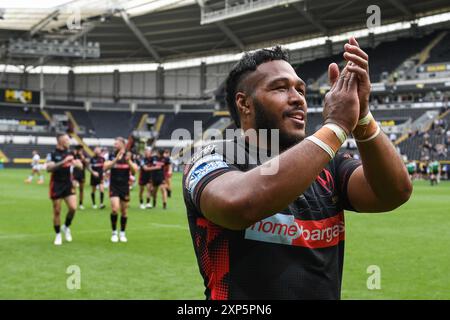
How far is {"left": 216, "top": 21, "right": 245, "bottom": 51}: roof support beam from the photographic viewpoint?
55.5 metres

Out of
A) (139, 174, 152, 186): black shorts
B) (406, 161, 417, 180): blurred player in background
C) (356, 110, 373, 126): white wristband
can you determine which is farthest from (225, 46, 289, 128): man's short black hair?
(406, 161, 417, 180): blurred player in background

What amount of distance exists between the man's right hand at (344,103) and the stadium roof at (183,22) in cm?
4319

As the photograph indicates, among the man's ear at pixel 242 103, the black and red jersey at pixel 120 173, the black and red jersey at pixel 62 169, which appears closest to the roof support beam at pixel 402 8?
the black and red jersey at pixel 120 173

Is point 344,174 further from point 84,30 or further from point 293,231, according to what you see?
point 84,30

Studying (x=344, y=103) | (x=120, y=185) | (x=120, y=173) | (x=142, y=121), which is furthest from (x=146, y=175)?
(x=142, y=121)

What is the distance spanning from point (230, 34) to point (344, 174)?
5597 centimetres

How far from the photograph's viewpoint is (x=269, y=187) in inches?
78.1

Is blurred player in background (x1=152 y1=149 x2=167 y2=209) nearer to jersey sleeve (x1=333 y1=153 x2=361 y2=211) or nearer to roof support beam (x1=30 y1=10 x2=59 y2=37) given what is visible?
jersey sleeve (x1=333 y1=153 x2=361 y2=211)

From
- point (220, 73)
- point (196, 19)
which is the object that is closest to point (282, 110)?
point (196, 19)

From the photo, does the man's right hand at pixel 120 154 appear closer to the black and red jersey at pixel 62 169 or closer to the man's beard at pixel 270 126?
the black and red jersey at pixel 62 169

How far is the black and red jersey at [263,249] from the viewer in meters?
2.37

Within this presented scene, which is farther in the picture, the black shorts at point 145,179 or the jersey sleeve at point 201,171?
the black shorts at point 145,179

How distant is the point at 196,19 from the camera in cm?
5478

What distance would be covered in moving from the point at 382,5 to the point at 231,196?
163 ft
